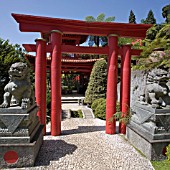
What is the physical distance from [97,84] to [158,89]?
6.85m

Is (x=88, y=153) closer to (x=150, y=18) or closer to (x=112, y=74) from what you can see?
(x=112, y=74)

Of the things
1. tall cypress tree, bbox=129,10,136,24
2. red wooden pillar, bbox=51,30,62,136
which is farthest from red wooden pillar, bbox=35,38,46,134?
tall cypress tree, bbox=129,10,136,24

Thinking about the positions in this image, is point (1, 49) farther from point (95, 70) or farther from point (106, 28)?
point (106, 28)

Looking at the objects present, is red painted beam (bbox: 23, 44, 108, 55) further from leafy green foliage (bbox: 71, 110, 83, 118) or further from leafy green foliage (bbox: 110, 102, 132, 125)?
leafy green foliage (bbox: 71, 110, 83, 118)

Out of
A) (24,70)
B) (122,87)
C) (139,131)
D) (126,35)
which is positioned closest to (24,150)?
(24,70)

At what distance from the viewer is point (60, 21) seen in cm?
505

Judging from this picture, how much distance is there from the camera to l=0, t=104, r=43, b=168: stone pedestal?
3262 millimetres

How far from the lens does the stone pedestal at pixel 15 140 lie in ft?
10.7

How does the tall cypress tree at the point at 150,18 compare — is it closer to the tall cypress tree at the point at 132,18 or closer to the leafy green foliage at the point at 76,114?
the tall cypress tree at the point at 132,18

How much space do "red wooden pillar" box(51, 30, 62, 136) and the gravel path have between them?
1.62ft

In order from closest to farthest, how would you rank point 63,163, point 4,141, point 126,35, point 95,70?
point 4,141
point 63,163
point 126,35
point 95,70

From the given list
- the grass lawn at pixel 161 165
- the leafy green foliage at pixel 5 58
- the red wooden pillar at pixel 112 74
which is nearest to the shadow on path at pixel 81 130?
the red wooden pillar at pixel 112 74

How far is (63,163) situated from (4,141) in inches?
55.3

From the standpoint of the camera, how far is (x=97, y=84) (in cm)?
1069
